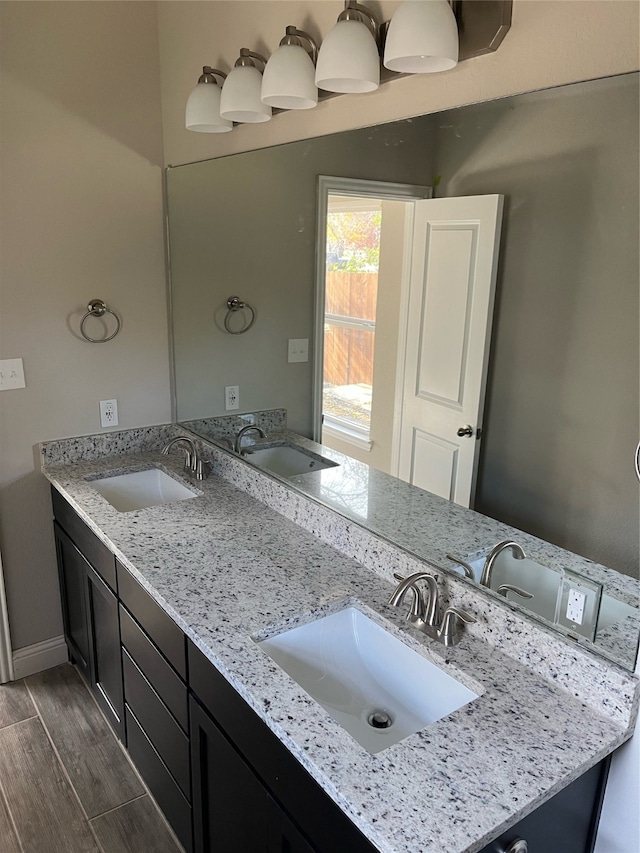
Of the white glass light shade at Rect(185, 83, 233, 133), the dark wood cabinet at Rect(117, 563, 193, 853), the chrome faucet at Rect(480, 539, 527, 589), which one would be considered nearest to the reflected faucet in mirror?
the chrome faucet at Rect(480, 539, 527, 589)

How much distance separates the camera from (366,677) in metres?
1.53

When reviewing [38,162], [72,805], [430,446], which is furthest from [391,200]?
[72,805]

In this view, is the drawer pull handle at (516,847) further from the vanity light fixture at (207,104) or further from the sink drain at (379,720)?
the vanity light fixture at (207,104)

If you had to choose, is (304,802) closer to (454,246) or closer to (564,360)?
(564,360)

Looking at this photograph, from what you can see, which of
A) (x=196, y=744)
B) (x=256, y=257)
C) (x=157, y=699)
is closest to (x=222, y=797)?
(x=196, y=744)

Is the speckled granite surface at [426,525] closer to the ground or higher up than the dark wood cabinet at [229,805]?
higher up

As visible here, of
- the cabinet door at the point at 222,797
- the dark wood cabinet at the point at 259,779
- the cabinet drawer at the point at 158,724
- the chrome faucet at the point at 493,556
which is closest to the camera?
the dark wood cabinet at the point at 259,779

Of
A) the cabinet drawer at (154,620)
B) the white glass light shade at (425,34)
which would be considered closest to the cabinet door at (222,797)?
the cabinet drawer at (154,620)

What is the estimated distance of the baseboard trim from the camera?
267 centimetres

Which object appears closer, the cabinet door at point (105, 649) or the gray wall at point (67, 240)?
the cabinet door at point (105, 649)

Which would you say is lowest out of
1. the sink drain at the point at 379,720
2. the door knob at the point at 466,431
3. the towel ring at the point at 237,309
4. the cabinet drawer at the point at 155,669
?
the cabinet drawer at the point at 155,669

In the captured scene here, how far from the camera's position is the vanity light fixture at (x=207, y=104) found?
2078 millimetres

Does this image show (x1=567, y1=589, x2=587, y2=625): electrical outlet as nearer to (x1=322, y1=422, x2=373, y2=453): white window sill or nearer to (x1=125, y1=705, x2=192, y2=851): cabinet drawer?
(x1=322, y1=422, x2=373, y2=453): white window sill

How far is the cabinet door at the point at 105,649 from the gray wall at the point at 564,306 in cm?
135
